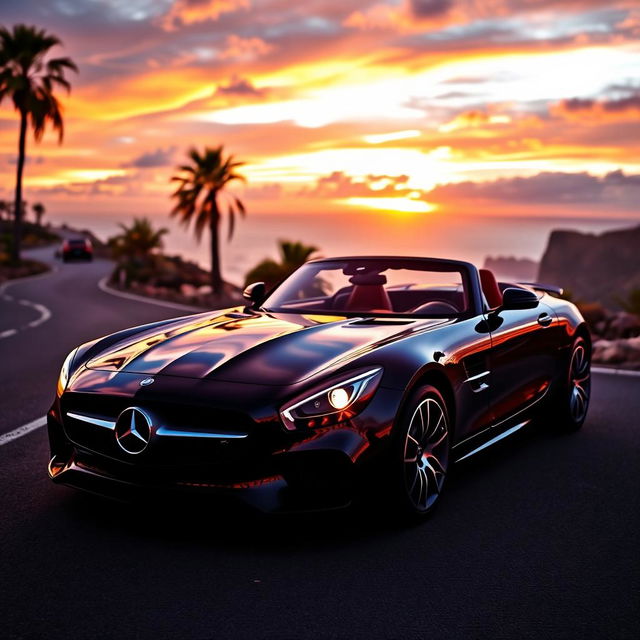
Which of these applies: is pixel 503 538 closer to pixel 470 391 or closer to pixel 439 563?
pixel 439 563

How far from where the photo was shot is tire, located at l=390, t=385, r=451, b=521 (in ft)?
14.1

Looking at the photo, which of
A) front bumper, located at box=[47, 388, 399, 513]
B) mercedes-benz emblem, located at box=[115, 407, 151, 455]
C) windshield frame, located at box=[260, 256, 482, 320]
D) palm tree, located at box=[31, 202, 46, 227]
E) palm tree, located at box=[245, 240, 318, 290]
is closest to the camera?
front bumper, located at box=[47, 388, 399, 513]

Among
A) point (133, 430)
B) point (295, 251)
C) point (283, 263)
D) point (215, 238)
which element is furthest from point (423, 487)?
point (215, 238)

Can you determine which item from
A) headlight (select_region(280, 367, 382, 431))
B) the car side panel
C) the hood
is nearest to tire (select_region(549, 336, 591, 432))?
the car side panel

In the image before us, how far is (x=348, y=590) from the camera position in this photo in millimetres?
3680

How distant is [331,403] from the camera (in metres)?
4.07

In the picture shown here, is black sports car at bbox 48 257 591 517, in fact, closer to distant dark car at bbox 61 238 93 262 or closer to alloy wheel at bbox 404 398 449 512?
alloy wheel at bbox 404 398 449 512

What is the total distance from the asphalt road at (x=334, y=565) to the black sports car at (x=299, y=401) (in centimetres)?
19

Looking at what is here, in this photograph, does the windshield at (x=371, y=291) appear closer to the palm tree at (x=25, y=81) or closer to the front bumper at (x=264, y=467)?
the front bumper at (x=264, y=467)

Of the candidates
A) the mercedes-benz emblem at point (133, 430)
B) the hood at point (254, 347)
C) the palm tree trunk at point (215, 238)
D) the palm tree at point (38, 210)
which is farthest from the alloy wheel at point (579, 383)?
the palm tree at point (38, 210)

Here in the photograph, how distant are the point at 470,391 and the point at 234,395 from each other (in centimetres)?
168

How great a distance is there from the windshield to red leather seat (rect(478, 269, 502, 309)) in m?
0.19

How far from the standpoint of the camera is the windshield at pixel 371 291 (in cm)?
582

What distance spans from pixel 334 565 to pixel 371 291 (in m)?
2.47
